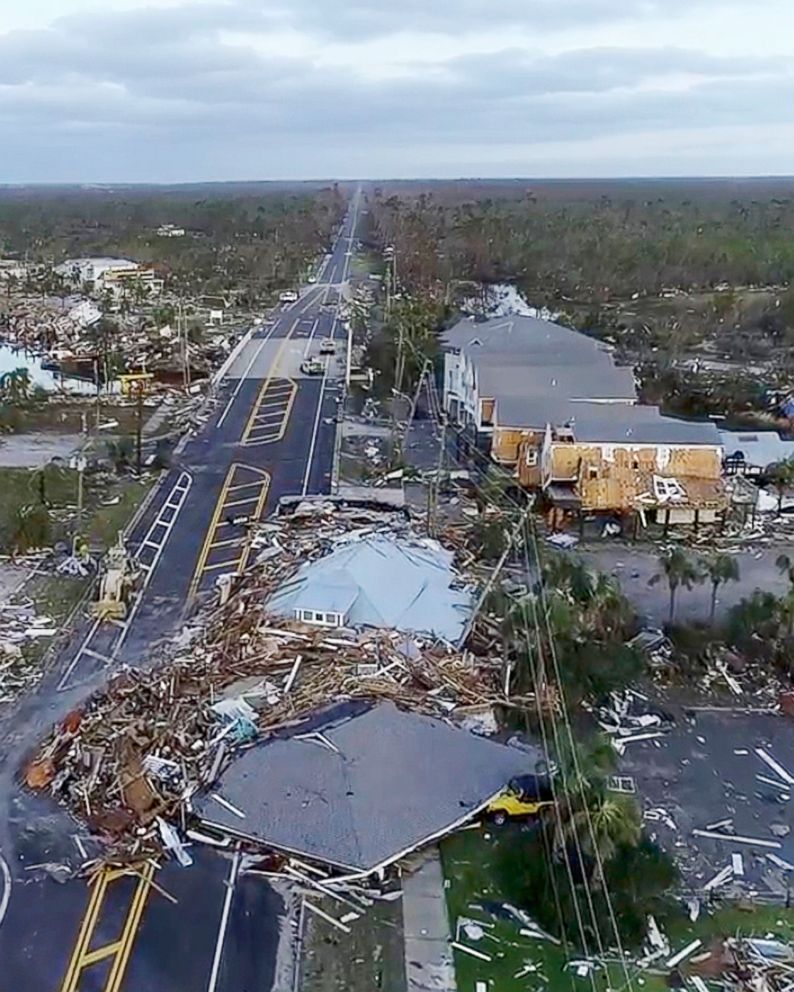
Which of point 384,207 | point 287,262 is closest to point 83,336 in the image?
point 287,262

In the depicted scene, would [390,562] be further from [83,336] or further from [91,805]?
[83,336]

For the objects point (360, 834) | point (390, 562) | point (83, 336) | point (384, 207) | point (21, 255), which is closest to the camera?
point (360, 834)

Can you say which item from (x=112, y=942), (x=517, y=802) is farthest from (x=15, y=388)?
(x=112, y=942)

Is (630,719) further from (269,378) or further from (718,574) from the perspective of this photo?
(269,378)

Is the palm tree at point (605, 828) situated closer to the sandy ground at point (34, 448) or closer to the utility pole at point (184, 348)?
the sandy ground at point (34, 448)

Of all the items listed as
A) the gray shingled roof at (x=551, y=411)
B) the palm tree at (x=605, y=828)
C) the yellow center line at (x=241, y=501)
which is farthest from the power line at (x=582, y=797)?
the gray shingled roof at (x=551, y=411)

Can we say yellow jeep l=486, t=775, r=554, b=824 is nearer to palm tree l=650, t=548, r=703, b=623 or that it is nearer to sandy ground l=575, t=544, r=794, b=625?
palm tree l=650, t=548, r=703, b=623
